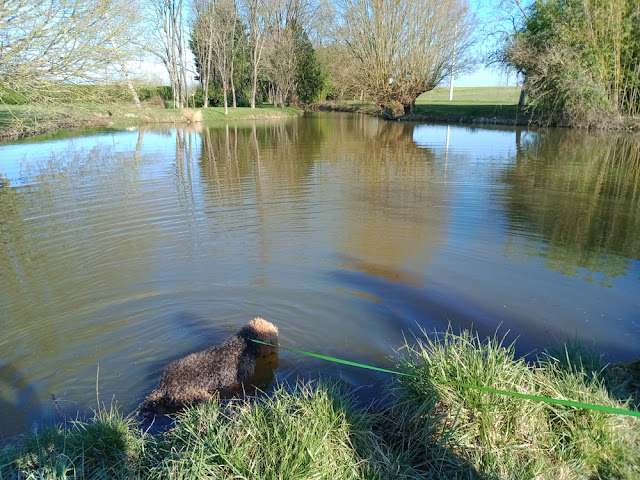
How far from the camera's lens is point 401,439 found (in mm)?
3125

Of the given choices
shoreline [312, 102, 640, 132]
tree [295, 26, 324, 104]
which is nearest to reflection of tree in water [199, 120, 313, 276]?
shoreline [312, 102, 640, 132]

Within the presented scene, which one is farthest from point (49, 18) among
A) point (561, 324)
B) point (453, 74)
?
point (453, 74)

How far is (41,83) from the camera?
13.5 meters

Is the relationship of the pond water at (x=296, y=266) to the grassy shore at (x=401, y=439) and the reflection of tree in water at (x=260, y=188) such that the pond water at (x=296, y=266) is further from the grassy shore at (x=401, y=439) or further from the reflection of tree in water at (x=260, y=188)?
the grassy shore at (x=401, y=439)

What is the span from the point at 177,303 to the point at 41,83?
12.0 m

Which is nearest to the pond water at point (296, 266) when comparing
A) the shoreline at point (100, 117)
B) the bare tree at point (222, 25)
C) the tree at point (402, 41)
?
the shoreline at point (100, 117)

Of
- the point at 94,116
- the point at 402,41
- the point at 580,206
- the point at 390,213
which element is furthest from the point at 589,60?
the point at 94,116

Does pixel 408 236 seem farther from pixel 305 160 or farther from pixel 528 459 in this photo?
pixel 305 160

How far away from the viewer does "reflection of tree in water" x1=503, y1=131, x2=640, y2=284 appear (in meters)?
7.11

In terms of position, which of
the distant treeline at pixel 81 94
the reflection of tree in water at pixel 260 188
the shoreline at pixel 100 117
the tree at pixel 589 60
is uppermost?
the tree at pixel 589 60

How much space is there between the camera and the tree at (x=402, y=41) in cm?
3675

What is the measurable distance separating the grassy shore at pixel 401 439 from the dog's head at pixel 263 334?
3.70 feet

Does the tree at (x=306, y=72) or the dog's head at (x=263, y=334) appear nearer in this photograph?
the dog's head at (x=263, y=334)

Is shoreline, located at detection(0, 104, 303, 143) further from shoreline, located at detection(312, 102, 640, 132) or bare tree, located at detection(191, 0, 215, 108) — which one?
shoreline, located at detection(312, 102, 640, 132)
